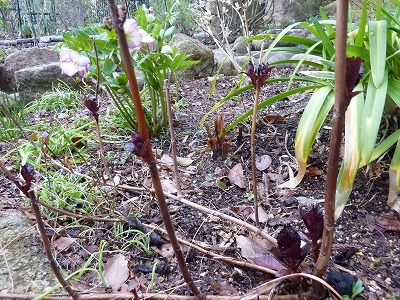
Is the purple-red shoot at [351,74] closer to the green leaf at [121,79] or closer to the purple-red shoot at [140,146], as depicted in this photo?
the purple-red shoot at [140,146]

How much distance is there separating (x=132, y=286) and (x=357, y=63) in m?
0.68

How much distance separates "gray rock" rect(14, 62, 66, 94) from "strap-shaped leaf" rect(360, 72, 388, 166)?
116 inches

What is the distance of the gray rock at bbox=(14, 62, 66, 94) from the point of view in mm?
3268

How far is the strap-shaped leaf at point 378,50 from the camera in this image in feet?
3.54

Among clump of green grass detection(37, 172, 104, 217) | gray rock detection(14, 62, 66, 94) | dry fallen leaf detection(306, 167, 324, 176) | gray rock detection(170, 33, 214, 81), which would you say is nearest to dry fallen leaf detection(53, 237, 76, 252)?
clump of green grass detection(37, 172, 104, 217)

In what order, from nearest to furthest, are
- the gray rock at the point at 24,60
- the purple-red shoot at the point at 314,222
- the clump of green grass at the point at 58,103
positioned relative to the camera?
the purple-red shoot at the point at 314,222, the clump of green grass at the point at 58,103, the gray rock at the point at 24,60

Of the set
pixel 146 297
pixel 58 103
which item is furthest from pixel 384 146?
pixel 58 103

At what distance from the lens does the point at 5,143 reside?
1895 millimetres

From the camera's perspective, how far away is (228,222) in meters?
1.06

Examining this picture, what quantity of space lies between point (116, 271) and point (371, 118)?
84 centimetres

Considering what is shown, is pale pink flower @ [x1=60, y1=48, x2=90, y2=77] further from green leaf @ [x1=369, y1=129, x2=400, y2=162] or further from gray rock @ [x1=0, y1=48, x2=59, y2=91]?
gray rock @ [x1=0, y1=48, x2=59, y2=91]

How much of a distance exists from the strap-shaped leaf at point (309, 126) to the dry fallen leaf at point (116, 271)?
593 millimetres

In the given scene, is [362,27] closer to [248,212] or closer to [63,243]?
[248,212]

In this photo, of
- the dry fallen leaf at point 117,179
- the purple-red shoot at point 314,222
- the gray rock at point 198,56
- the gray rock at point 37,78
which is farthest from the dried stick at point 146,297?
the gray rock at point 37,78
